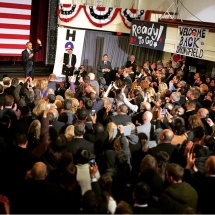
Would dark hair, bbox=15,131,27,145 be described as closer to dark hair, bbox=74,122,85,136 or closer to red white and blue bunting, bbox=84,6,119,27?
dark hair, bbox=74,122,85,136

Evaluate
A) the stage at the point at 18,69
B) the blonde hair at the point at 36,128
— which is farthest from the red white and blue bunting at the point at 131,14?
the blonde hair at the point at 36,128

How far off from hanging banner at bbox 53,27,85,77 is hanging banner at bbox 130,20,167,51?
178 centimetres

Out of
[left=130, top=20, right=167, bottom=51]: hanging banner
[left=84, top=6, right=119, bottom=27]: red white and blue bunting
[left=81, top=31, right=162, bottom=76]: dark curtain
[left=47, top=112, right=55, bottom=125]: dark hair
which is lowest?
[left=47, top=112, right=55, bottom=125]: dark hair

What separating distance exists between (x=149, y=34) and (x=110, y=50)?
218 centimetres

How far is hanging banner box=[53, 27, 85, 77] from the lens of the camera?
10.8m

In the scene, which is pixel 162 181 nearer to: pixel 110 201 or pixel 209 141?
pixel 110 201

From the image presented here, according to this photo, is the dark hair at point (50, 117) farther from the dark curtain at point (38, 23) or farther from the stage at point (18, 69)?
the dark curtain at point (38, 23)

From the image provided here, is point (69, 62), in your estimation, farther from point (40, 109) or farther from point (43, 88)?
point (40, 109)

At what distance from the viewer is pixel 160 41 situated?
30.6 feet

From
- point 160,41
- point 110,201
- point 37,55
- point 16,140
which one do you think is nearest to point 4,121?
point 16,140

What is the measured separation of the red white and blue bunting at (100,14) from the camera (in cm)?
1049

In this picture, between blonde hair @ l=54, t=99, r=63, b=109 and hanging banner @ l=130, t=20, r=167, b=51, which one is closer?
blonde hair @ l=54, t=99, r=63, b=109

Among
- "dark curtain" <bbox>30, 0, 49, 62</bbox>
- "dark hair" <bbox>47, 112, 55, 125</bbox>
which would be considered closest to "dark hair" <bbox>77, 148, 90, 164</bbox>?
"dark hair" <bbox>47, 112, 55, 125</bbox>

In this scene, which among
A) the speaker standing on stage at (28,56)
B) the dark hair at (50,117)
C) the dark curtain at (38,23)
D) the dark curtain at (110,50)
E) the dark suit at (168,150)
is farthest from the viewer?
the dark curtain at (110,50)
